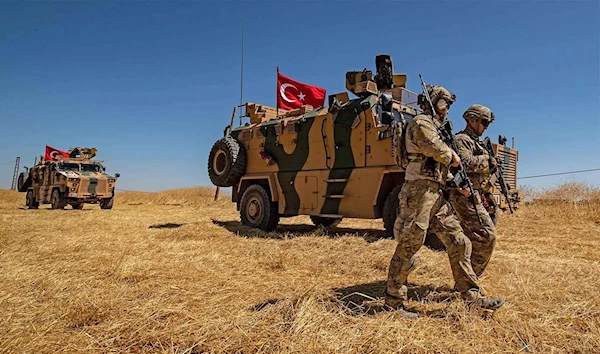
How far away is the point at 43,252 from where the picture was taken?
495 centimetres

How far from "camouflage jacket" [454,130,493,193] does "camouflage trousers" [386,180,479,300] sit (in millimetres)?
470

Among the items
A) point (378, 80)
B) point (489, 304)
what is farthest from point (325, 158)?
point (489, 304)

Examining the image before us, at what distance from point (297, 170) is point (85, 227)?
399 centimetres

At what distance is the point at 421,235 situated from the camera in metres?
2.89

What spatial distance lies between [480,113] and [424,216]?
1.14 metres

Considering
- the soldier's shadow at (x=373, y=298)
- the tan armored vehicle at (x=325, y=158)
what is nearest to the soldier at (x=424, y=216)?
the soldier's shadow at (x=373, y=298)

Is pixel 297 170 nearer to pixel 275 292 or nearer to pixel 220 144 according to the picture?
pixel 220 144

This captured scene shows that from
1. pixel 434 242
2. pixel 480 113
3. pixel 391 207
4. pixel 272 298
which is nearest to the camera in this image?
pixel 272 298

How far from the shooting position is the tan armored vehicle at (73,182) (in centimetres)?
1465

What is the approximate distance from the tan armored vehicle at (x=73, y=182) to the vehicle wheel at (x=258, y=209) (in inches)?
360

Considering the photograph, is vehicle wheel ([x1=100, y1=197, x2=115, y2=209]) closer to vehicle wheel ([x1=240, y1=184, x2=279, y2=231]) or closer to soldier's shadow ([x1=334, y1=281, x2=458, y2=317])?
vehicle wheel ([x1=240, y1=184, x2=279, y2=231])

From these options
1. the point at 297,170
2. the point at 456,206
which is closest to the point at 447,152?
the point at 456,206

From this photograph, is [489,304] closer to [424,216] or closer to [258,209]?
[424,216]

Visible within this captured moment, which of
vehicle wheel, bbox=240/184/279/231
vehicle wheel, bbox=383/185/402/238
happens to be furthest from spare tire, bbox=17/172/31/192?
vehicle wheel, bbox=383/185/402/238
